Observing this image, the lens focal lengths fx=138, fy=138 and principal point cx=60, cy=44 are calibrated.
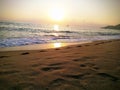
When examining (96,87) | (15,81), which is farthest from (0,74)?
(96,87)

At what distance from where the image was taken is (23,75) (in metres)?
2.98

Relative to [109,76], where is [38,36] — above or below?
above

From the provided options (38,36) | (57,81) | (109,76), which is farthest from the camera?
(38,36)

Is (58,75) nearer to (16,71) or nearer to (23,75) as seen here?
(23,75)

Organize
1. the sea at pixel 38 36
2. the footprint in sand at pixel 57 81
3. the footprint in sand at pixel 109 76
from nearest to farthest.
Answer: the footprint in sand at pixel 57 81, the footprint in sand at pixel 109 76, the sea at pixel 38 36

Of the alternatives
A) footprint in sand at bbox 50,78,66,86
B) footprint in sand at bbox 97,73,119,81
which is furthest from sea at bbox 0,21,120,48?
footprint in sand at bbox 97,73,119,81

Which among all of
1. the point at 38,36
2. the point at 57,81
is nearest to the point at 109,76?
the point at 57,81

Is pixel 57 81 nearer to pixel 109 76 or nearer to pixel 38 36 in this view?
pixel 109 76

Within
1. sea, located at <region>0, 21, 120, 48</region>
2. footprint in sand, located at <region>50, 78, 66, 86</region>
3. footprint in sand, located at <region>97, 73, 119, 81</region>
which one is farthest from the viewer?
sea, located at <region>0, 21, 120, 48</region>

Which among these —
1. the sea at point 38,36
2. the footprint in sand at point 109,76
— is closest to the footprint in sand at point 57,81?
the footprint in sand at point 109,76

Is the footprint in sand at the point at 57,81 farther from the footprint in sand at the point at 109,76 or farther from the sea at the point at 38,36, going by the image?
the sea at the point at 38,36

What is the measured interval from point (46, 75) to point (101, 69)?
1416 mm

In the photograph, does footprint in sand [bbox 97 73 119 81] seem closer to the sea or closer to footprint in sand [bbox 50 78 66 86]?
footprint in sand [bbox 50 78 66 86]

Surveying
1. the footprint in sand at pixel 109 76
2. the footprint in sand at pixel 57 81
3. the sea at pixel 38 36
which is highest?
the sea at pixel 38 36
